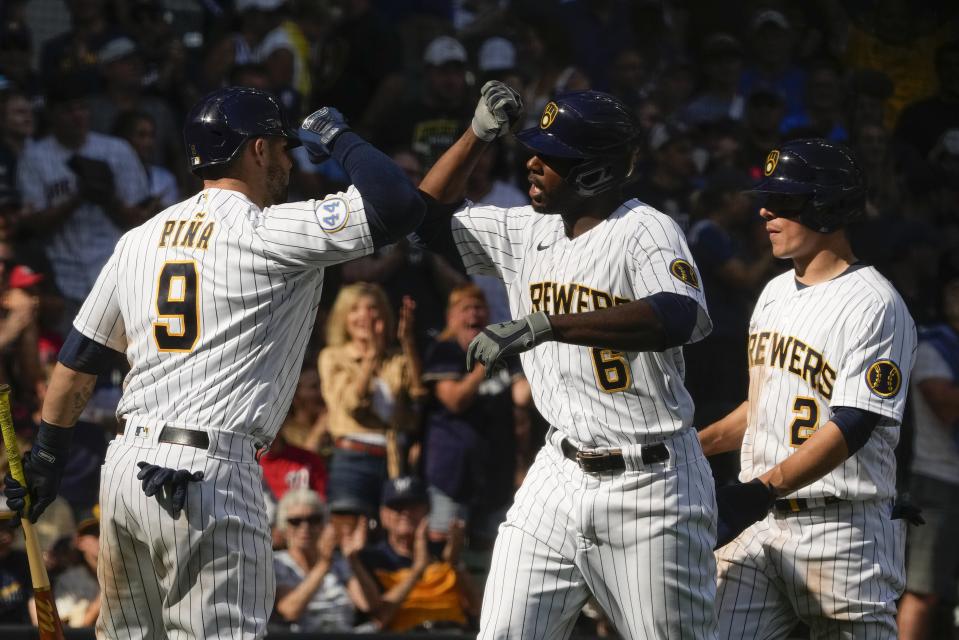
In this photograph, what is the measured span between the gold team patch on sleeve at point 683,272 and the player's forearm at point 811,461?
659 mm

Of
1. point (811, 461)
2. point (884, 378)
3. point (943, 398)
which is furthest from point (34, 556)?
point (943, 398)

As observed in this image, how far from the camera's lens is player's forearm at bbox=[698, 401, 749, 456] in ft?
16.6

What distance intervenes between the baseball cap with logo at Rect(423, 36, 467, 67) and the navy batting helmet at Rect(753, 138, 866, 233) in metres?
4.30

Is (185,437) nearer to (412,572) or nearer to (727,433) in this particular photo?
(727,433)

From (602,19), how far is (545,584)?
653 cm


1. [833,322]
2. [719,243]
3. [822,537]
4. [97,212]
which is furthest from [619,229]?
[97,212]

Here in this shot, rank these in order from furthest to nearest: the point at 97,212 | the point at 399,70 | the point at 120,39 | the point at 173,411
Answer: the point at 399,70
the point at 120,39
the point at 97,212
the point at 173,411

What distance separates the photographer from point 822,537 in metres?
4.63

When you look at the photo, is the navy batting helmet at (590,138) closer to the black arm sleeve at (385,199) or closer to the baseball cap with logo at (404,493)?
the black arm sleeve at (385,199)

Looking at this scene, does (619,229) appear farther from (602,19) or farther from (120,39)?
(602,19)

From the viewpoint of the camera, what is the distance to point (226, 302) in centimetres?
428

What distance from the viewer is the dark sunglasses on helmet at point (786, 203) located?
15.8ft

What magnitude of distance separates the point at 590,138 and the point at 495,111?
32 cm

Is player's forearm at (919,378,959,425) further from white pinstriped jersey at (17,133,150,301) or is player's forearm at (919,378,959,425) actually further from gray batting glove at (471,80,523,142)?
white pinstriped jersey at (17,133,150,301)
